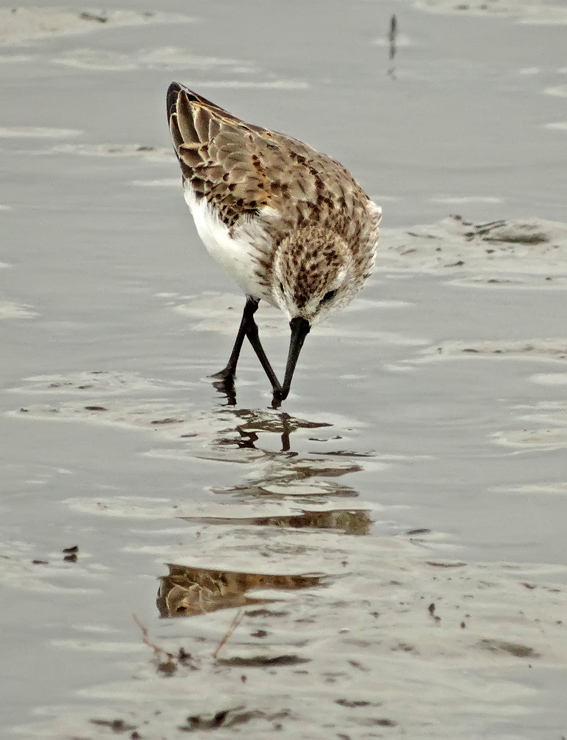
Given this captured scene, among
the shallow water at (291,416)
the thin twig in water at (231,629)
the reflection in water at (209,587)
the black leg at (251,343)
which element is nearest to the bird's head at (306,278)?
the shallow water at (291,416)

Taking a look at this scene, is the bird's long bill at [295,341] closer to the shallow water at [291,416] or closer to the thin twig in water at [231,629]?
the shallow water at [291,416]

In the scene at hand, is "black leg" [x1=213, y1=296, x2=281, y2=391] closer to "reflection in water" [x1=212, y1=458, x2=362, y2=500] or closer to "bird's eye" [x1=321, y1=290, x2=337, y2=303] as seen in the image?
"bird's eye" [x1=321, y1=290, x2=337, y2=303]

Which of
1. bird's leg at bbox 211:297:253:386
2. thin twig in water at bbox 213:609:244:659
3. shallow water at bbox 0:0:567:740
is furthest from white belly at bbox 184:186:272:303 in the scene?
thin twig in water at bbox 213:609:244:659

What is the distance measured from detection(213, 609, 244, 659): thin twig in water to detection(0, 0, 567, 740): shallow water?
0.7 inches

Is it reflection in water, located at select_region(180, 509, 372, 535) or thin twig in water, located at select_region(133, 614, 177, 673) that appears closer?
thin twig in water, located at select_region(133, 614, 177, 673)

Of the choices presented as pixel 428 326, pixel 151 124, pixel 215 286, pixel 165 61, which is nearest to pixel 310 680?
pixel 428 326

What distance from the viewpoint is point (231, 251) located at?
8.59 metres

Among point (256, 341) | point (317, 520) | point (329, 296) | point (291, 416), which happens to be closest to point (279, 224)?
point (329, 296)

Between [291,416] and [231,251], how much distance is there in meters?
1.16

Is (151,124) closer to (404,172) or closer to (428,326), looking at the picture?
(404,172)

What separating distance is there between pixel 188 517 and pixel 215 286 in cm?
384

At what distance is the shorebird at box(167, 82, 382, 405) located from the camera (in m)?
8.01

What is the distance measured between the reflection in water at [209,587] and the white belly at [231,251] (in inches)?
115

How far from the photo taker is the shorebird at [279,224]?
8.01 meters
